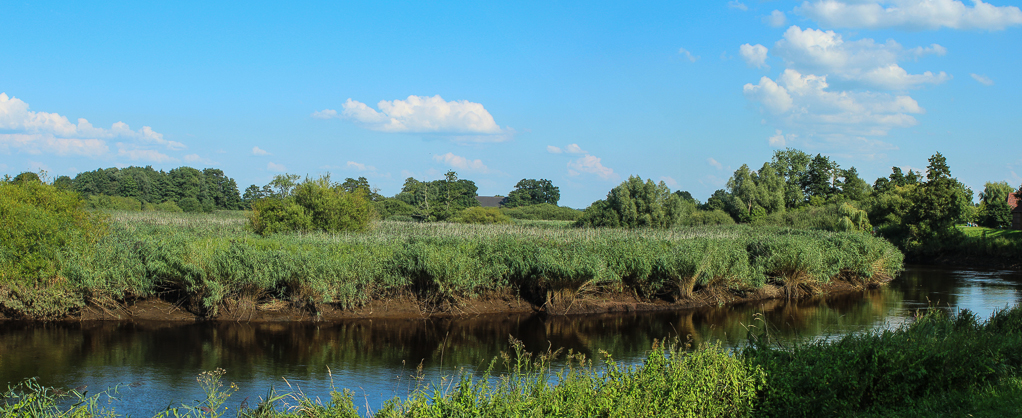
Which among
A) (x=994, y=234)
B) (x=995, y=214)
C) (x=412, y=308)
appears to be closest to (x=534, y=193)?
(x=995, y=214)

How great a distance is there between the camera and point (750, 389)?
7395mm

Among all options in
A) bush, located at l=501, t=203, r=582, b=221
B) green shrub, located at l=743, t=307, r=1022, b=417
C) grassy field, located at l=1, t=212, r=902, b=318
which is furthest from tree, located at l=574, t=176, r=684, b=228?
green shrub, located at l=743, t=307, r=1022, b=417

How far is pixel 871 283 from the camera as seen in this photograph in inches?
1221

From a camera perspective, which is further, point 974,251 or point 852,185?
point 852,185

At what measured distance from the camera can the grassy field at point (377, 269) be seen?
61.1ft

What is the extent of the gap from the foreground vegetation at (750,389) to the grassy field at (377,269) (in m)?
11.1

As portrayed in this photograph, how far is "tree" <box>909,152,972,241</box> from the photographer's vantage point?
42188 millimetres

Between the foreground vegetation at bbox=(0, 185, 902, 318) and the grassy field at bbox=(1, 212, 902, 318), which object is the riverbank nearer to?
the grassy field at bbox=(1, 212, 902, 318)

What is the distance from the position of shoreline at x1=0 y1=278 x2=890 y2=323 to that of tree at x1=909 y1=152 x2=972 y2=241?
2501 cm

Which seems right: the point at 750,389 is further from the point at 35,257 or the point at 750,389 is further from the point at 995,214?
the point at 995,214

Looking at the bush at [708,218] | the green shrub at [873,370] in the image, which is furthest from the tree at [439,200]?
the green shrub at [873,370]

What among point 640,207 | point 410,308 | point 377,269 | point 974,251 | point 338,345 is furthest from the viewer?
point 640,207

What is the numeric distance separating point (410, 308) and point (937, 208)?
1461 inches

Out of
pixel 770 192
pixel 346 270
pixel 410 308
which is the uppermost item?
pixel 770 192
